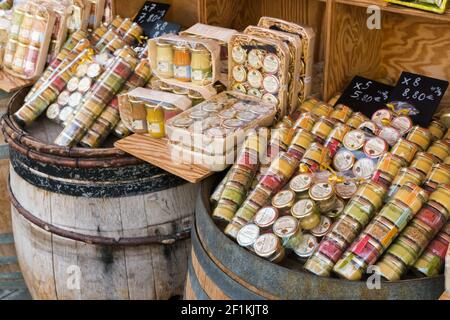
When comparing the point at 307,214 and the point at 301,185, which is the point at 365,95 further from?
the point at 307,214

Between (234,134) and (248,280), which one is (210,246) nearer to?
(248,280)

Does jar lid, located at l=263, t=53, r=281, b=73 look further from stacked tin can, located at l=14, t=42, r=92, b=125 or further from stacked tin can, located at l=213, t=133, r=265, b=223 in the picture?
stacked tin can, located at l=14, t=42, r=92, b=125

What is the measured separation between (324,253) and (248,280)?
26 cm

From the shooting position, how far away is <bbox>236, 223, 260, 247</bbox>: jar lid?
200 cm

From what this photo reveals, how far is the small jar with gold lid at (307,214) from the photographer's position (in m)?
2.03

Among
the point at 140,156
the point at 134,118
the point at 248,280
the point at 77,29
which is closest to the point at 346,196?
the point at 248,280

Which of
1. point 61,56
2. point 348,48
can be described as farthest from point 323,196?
point 61,56

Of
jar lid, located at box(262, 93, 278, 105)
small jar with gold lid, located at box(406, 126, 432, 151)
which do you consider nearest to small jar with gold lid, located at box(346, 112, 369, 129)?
small jar with gold lid, located at box(406, 126, 432, 151)

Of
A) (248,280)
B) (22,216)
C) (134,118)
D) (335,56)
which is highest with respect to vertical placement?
(335,56)

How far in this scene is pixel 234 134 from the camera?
7.90 feet

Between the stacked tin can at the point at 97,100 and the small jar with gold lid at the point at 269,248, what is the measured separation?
1145mm

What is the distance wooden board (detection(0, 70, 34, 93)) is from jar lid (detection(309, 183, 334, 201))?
1.91 meters

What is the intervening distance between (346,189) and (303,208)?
8.5 inches

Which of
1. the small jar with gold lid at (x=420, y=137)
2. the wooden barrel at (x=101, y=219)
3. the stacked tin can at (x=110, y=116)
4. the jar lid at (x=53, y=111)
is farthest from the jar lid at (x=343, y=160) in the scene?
the jar lid at (x=53, y=111)
